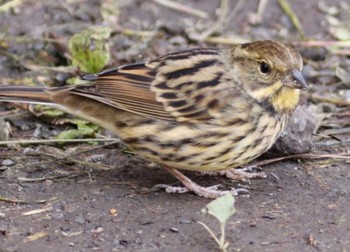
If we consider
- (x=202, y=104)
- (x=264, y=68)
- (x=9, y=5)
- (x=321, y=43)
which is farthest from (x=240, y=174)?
(x=9, y=5)

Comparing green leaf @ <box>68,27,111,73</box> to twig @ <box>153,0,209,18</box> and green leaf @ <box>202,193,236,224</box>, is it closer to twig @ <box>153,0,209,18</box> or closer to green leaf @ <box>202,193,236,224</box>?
twig @ <box>153,0,209,18</box>

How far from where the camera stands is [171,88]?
5047mm

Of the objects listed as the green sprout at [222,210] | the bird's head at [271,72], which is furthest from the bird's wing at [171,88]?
the green sprout at [222,210]

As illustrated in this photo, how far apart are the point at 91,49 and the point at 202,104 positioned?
1744mm

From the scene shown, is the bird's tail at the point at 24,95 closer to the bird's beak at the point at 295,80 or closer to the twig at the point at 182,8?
the bird's beak at the point at 295,80

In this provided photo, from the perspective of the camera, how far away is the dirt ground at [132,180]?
4512mm

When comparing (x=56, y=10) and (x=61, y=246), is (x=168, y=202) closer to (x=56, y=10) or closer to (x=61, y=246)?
(x=61, y=246)

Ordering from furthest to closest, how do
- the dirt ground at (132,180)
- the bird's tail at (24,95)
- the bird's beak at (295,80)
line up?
the bird's tail at (24,95) → the bird's beak at (295,80) → the dirt ground at (132,180)

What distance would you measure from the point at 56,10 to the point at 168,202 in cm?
329

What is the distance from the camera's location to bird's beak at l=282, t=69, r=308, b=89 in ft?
15.9

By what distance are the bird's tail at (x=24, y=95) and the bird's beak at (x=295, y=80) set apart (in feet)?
4.86

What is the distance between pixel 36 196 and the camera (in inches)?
198

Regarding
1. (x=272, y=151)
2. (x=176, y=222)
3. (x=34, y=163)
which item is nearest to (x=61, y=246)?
(x=176, y=222)

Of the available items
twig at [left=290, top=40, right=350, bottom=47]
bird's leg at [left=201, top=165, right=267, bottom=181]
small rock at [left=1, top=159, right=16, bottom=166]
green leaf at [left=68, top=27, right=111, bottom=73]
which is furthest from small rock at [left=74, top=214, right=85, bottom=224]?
twig at [left=290, top=40, right=350, bottom=47]
